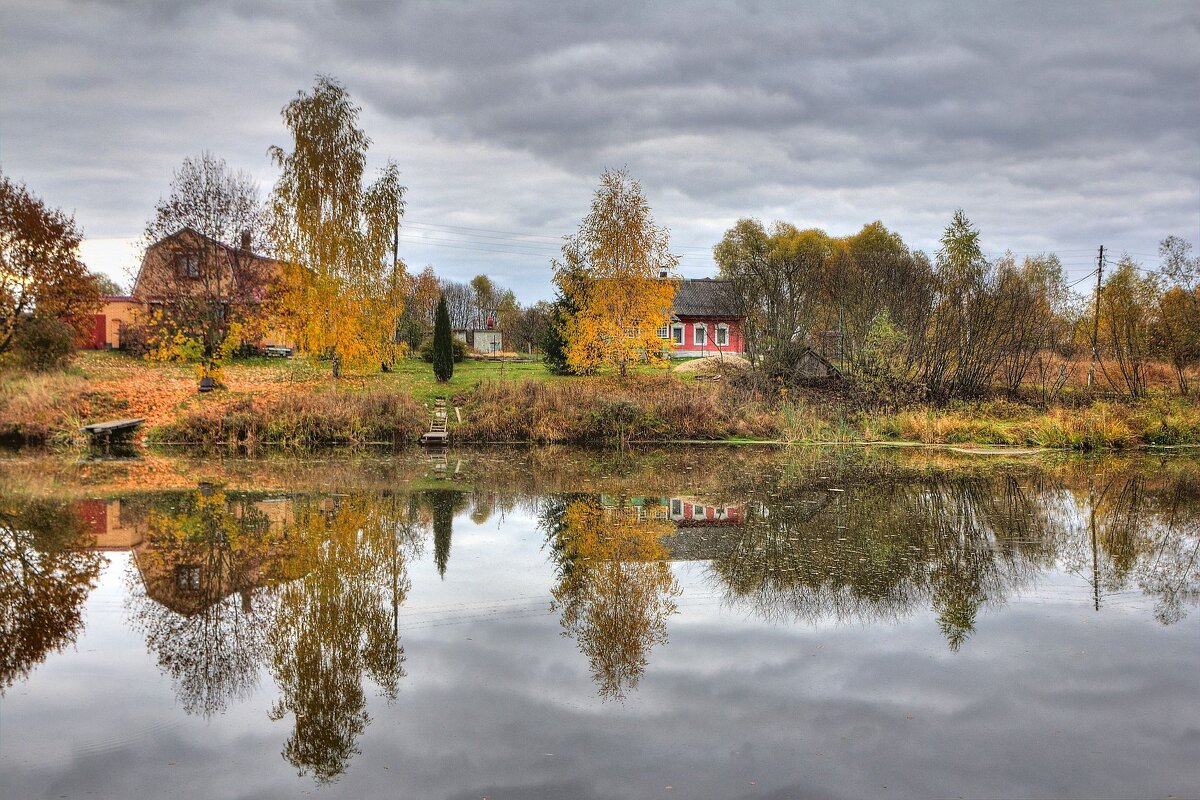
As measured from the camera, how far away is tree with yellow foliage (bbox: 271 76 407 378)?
91.9 feet

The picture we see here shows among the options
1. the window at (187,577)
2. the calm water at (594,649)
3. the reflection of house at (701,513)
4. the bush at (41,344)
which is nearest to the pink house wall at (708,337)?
the bush at (41,344)

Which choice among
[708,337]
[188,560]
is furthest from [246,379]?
[708,337]

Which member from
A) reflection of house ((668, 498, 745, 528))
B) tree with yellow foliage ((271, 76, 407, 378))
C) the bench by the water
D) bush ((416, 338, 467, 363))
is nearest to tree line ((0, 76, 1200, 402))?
tree with yellow foliage ((271, 76, 407, 378))

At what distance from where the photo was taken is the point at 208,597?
8.11 metres

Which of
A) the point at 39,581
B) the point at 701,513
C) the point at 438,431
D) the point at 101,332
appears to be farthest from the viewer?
the point at 101,332

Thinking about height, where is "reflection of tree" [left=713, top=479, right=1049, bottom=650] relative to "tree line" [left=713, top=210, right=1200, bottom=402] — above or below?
below

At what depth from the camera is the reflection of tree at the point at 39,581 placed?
6.92 meters

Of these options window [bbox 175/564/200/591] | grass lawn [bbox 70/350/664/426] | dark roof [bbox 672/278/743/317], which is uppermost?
dark roof [bbox 672/278/743/317]

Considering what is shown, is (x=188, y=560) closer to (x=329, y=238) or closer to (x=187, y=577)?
(x=187, y=577)

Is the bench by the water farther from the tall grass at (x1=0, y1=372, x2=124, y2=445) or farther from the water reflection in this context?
the water reflection

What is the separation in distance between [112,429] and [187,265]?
33.9 ft

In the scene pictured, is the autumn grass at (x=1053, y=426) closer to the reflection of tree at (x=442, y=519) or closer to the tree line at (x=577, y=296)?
the tree line at (x=577, y=296)

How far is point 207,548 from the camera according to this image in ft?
32.9

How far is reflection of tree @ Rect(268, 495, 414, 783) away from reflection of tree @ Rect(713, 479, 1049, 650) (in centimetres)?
356
